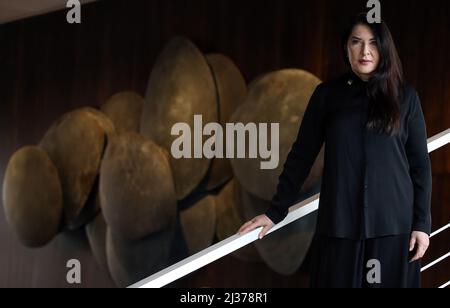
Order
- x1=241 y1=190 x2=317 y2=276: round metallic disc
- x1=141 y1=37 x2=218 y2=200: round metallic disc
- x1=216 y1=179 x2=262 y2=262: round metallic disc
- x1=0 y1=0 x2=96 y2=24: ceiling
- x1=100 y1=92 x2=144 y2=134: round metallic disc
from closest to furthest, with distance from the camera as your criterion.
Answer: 1. x1=241 y1=190 x2=317 y2=276: round metallic disc
2. x1=216 y1=179 x2=262 y2=262: round metallic disc
3. x1=141 y1=37 x2=218 y2=200: round metallic disc
4. x1=100 y1=92 x2=144 y2=134: round metallic disc
5. x1=0 y1=0 x2=96 y2=24: ceiling

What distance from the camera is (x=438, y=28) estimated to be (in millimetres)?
2535

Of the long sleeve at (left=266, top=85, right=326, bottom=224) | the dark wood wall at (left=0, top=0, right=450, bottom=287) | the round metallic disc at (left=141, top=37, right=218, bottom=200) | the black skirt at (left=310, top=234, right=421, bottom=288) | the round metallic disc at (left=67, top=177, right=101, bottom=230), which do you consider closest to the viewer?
the black skirt at (left=310, top=234, right=421, bottom=288)

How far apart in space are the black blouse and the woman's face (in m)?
0.04

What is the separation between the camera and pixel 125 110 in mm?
3443

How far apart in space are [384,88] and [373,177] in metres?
0.17

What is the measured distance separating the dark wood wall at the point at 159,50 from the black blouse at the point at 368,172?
1.40m

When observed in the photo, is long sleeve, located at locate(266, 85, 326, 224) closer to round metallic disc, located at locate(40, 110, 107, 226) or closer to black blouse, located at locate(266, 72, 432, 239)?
black blouse, located at locate(266, 72, 432, 239)

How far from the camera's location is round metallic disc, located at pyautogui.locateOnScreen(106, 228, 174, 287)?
3.11m

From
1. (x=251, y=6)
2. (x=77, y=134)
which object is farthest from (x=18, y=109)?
(x=251, y=6)

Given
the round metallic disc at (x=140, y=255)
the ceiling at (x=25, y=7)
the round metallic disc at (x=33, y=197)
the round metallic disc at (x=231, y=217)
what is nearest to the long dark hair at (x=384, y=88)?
the round metallic disc at (x=231, y=217)

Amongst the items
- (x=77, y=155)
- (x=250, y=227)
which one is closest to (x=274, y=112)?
(x=77, y=155)

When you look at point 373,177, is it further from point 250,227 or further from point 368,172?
point 250,227

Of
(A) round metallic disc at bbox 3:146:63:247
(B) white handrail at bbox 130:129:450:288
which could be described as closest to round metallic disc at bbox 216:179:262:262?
(A) round metallic disc at bbox 3:146:63:247

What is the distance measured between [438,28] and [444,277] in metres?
1.01
